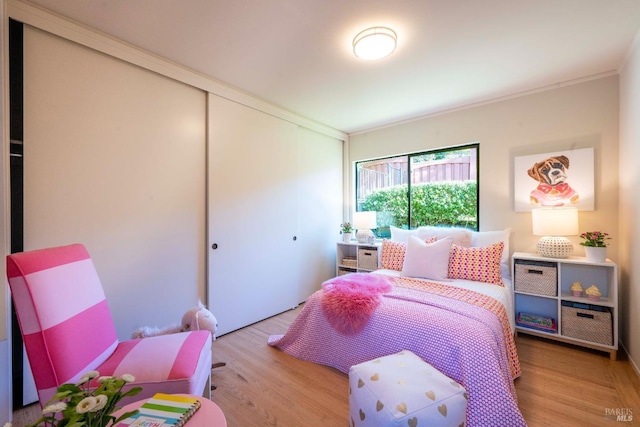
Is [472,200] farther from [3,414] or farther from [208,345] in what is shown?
[3,414]

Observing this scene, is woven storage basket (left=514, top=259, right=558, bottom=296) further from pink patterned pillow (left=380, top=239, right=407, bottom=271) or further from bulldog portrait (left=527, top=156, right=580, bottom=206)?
pink patterned pillow (left=380, top=239, right=407, bottom=271)

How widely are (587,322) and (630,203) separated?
1042 millimetres

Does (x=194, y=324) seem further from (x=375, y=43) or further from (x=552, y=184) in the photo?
(x=552, y=184)

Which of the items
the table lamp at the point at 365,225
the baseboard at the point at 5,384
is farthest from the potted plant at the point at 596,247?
the baseboard at the point at 5,384

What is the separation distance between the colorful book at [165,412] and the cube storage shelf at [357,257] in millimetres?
2752

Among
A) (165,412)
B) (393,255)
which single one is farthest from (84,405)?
(393,255)

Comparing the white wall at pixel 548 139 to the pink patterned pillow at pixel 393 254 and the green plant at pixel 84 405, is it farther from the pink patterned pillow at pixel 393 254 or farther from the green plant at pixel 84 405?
the green plant at pixel 84 405

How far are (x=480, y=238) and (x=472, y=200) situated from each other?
0.58 m

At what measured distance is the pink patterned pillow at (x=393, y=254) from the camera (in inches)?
116

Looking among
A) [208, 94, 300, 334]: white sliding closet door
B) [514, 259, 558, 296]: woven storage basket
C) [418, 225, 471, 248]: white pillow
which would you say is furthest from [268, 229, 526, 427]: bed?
[208, 94, 300, 334]: white sliding closet door

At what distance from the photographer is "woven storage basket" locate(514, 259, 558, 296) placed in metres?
2.41

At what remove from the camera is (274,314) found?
3174mm

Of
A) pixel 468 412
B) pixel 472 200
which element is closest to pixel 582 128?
pixel 472 200

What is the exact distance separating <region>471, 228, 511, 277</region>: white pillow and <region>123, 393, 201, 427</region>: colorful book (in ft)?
9.54
